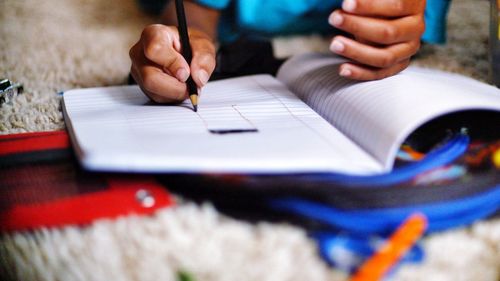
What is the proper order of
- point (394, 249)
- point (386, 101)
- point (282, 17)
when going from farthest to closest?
1. point (282, 17)
2. point (386, 101)
3. point (394, 249)

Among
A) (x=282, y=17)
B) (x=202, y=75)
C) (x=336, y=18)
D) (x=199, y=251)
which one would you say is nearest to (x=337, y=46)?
(x=336, y=18)

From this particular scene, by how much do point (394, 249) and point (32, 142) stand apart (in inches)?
12.7

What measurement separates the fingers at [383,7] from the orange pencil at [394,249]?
224 mm

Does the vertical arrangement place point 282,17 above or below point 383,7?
below

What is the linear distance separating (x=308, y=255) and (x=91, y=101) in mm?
A: 326

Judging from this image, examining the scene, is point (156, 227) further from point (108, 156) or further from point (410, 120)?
point (410, 120)

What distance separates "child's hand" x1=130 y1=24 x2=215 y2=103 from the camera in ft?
1.69

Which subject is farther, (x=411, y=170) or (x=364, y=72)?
(x=364, y=72)

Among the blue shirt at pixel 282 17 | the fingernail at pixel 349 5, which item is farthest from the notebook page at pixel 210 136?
the blue shirt at pixel 282 17

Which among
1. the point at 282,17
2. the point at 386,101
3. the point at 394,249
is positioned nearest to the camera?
the point at 394,249

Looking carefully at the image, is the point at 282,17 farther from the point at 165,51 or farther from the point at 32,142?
the point at 32,142

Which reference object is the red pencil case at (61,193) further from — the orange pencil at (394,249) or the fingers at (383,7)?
the fingers at (383,7)

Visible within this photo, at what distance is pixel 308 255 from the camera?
0.35 metres

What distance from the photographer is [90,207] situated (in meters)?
0.36
